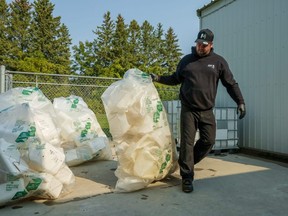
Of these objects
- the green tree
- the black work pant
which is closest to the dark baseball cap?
the black work pant

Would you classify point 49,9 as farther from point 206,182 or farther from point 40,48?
point 206,182

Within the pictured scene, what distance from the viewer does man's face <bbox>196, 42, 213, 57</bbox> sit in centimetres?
309

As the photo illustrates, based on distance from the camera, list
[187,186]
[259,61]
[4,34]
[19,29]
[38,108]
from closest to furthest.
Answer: [187,186]
[38,108]
[259,61]
[4,34]
[19,29]

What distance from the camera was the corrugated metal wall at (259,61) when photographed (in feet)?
14.8

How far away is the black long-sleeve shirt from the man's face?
0.13ft

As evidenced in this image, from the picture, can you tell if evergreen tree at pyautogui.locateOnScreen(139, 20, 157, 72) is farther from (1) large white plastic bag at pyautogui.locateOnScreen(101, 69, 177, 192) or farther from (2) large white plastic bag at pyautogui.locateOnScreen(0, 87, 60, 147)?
(1) large white plastic bag at pyautogui.locateOnScreen(101, 69, 177, 192)

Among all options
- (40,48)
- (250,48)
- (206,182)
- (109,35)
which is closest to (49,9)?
(40,48)

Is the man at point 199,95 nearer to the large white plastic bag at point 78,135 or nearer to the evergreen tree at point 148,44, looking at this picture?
the large white plastic bag at point 78,135

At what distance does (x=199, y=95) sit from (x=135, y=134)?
2.47 ft

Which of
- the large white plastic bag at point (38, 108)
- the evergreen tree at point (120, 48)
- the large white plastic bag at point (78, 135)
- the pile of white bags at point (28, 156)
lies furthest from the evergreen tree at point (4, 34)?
the pile of white bags at point (28, 156)

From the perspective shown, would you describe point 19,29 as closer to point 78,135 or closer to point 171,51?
point 171,51

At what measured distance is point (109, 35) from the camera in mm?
29000

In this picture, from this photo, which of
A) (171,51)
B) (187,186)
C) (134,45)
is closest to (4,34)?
(134,45)

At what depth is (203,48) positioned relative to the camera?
3.10 meters
